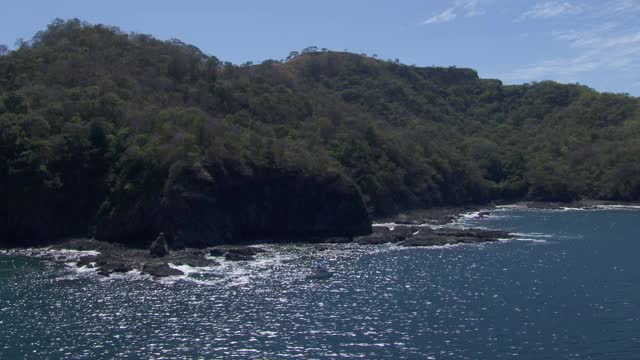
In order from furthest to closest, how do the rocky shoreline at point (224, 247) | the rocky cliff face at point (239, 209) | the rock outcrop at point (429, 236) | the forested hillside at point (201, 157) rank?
the rock outcrop at point (429, 236), the forested hillside at point (201, 157), the rocky cliff face at point (239, 209), the rocky shoreline at point (224, 247)

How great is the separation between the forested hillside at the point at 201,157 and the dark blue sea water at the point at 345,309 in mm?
14906

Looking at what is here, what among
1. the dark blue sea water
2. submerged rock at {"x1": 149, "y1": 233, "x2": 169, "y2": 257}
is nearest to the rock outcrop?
the dark blue sea water

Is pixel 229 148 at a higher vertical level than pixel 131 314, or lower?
higher

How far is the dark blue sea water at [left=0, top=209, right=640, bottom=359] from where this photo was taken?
47000 mm

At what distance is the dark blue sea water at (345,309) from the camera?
154ft

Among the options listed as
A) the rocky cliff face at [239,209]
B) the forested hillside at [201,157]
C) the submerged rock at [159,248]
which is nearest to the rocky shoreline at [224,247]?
the submerged rock at [159,248]

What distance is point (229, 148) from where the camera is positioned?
99125 millimetres

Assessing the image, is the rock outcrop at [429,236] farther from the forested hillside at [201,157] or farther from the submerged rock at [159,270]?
the submerged rock at [159,270]

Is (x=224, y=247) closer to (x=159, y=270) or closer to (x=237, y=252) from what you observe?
(x=237, y=252)

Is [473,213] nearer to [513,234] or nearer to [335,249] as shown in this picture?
[513,234]

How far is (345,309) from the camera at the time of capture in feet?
187

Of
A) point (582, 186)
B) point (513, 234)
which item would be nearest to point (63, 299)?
point (513, 234)

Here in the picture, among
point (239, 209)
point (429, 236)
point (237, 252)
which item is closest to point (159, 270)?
point (237, 252)

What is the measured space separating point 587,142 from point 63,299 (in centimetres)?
14612
